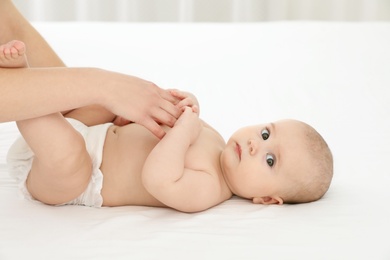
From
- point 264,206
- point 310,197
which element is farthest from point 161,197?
point 310,197

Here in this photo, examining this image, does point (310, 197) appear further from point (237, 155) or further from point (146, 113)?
point (146, 113)

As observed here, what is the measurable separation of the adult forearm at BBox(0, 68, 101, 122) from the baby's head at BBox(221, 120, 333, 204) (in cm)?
35

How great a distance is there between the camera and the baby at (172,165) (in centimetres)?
133

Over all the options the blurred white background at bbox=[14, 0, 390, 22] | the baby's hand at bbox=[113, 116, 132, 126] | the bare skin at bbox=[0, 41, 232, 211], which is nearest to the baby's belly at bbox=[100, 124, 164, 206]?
the bare skin at bbox=[0, 41, 232, 211]

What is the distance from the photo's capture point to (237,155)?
4.78 feet

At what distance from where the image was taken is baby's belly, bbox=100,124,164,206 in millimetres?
1432

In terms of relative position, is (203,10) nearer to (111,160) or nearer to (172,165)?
(111,160)

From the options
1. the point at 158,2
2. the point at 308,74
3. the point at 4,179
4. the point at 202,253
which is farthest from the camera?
the point at 158,2

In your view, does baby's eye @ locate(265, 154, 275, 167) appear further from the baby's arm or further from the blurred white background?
the blurred white background

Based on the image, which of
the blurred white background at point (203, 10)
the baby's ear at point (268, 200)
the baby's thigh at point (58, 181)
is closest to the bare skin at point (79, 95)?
the baby's thigh at point (58, 181)

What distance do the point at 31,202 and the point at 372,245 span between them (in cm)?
70

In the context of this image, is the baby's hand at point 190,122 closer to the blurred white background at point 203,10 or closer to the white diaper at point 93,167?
the white diaper at point 93,167

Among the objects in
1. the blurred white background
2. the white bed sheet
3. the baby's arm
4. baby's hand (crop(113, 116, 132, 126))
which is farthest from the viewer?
the blurred white background

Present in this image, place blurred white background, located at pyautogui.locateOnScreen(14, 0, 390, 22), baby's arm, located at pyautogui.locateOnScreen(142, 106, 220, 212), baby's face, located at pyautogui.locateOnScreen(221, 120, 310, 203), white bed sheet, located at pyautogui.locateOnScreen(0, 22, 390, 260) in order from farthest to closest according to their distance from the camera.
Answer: blurred white background, located at pyautogui.locateOnScreen(14, 0, 390, 22), baby's face, located at pyautogui.locateOnScreen(221, 120, 310, 203), baby's arm, located at pyautogui.locateOnScreen(142, 106, 220, 212), white bed sheet, located at pyautogui.locateOnScreen(0, 22, 390, 260)
